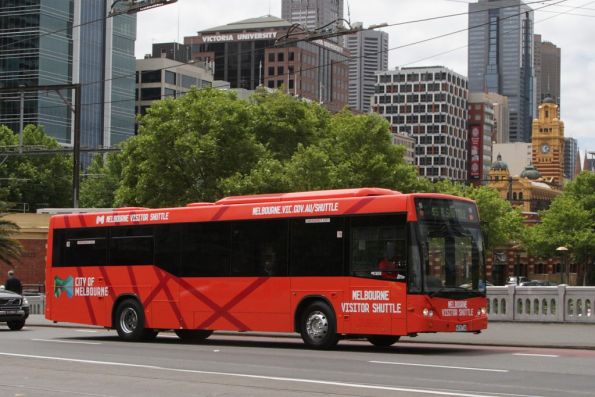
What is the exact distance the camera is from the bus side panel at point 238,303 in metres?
23.5

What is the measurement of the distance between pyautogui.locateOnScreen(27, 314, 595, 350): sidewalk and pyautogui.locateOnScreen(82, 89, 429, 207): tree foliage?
28.9m

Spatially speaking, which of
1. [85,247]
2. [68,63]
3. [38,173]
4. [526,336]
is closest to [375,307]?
[526,336]

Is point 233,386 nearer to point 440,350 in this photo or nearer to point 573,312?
point 440,350

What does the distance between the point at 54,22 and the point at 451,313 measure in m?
115

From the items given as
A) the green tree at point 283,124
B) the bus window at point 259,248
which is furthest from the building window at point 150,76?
the bus window at point 259,248

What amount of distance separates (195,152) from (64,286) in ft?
110

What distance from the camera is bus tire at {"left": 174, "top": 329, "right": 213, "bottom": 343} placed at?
27.0m

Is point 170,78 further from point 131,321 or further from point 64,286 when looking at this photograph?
point 131,321

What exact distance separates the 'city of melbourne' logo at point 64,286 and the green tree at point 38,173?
220ft

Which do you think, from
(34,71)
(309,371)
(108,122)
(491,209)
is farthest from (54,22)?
(309,371)

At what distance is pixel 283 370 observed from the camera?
1748 cm

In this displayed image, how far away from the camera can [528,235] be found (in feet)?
378

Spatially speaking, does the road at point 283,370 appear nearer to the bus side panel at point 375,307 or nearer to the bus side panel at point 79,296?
the bus side panel at point 375,307

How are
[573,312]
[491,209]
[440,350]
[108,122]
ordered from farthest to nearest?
[108,122] → [491,209] → [573,312] → [440,350]
